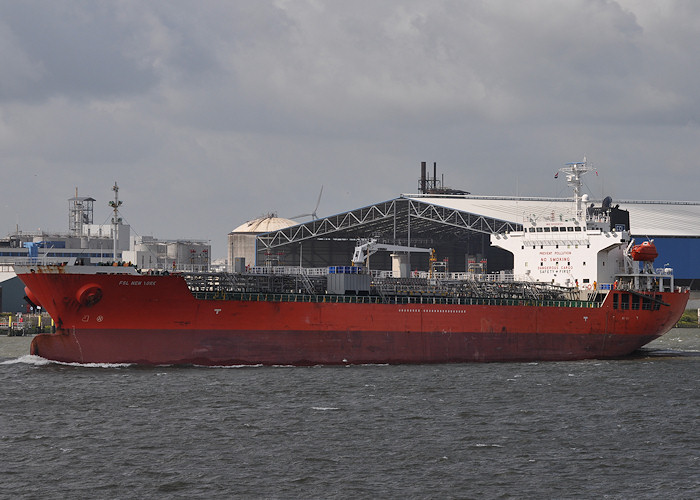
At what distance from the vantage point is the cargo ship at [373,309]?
3956 centimetres

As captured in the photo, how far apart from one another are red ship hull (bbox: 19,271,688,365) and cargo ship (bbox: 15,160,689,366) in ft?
0.17

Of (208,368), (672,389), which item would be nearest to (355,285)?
(208,368)

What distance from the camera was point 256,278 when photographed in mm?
44000

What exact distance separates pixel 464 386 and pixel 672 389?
8.93 metres

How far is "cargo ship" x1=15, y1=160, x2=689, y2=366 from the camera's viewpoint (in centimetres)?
3956

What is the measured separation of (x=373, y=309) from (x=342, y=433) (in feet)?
51.4

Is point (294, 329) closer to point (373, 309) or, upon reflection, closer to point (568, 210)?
point (373, 309)

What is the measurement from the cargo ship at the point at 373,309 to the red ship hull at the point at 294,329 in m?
0.05

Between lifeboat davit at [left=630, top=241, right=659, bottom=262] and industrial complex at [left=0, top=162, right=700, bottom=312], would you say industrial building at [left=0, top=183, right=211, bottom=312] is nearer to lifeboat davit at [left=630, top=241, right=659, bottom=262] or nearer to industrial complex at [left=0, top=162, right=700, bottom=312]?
industrial complex at [left=0, top=162, right=700, bottom=312]

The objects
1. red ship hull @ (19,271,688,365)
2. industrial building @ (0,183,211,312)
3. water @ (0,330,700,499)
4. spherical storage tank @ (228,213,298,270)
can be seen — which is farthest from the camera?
spherical storage tank @ (228,213,298,270)

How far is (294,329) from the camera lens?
137 feet

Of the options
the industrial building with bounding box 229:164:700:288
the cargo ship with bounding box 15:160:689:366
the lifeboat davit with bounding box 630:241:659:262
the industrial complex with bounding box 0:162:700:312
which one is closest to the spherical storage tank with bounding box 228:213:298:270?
the industrial complex with bounding box 0:162:700:312

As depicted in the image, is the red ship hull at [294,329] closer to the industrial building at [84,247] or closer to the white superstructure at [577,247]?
the white superstructure at [577,247]

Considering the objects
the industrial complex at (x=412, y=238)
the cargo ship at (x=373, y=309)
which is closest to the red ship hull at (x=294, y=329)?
the cargo ship at (x=373, y=309)
